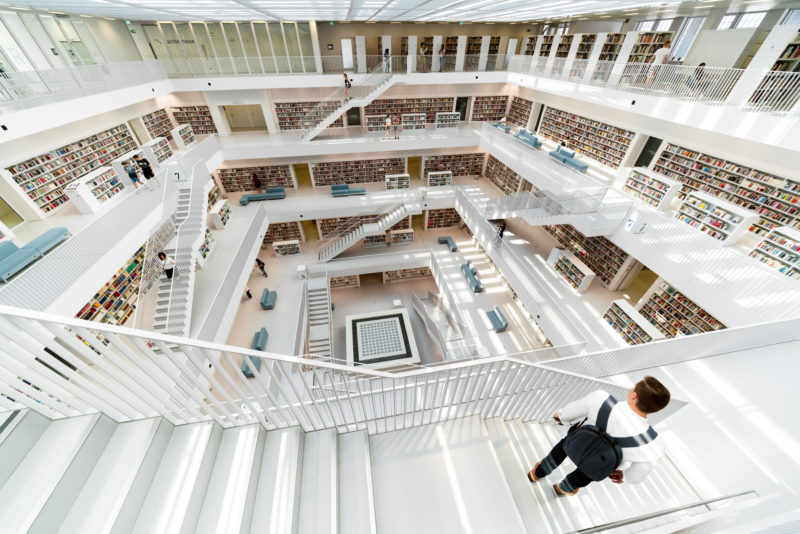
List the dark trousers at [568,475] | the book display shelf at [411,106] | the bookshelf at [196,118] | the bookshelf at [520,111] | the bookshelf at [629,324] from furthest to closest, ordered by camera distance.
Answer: the bookshelf at [520,111] < the book display shelf at [411,106] < the bookshelf at [196,118] < the bookshelf at [629,324] < the dark trousers at [568,475]

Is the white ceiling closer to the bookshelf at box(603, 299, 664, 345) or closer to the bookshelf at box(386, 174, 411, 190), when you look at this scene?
the bookshelf at box(386, 174, 411, 190)

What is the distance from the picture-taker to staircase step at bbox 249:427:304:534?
2150 millimetres

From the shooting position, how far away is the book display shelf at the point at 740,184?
20.8 ft

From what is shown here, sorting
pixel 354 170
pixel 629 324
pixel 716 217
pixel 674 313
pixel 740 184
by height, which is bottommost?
pixel 629 324

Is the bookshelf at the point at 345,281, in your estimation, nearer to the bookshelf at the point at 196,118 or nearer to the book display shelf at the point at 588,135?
the bookshelf at the point at 196,118

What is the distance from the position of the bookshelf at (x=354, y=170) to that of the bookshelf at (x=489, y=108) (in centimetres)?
457

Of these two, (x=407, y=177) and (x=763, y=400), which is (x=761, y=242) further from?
(x=407, y=177)

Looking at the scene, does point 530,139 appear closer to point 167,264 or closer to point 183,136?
point 167,264

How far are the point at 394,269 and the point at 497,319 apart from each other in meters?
4.82

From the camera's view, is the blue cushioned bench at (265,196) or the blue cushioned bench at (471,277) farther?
the blue cushioned bench at (265,196)

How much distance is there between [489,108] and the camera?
14.7 meters

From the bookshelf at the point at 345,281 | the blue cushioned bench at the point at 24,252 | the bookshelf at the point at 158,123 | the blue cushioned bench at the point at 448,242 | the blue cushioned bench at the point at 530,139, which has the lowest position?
the bookshelf at the point at 345,281

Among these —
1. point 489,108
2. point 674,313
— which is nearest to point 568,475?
point 674,313

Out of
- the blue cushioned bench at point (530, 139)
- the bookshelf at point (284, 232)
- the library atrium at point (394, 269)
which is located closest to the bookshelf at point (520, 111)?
the library atrium at point (394, 269)
